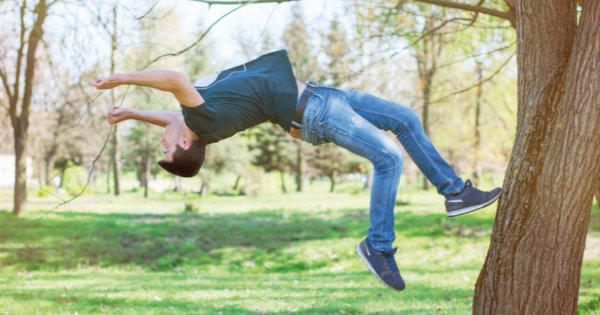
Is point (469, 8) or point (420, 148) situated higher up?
point (469, 8)

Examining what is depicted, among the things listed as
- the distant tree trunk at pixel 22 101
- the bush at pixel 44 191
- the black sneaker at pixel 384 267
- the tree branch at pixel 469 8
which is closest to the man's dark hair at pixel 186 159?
the bush at pixel 44 191

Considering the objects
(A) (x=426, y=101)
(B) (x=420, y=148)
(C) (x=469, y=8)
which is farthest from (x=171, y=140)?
(A) (x=426, y=101)

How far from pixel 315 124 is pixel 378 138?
1.28 feet

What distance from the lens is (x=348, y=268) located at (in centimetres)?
1349

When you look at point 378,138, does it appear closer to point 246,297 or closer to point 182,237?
point 246,297

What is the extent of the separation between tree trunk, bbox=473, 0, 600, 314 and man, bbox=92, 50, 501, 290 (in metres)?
0.28

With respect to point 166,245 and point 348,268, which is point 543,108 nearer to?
point 348,268

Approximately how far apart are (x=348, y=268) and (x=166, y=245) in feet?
15.5

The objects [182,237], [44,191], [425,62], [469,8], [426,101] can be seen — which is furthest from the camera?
[182,237]

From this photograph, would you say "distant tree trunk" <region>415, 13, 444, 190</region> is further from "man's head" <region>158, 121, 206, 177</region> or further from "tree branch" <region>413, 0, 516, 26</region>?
"man's head" <region>158, 121, 206, 177</region>

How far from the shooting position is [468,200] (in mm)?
3984

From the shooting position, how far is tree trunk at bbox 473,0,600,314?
379 centimetres

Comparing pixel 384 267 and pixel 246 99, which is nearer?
pixel 246 99

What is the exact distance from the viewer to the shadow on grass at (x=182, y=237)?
1413 centimetres
